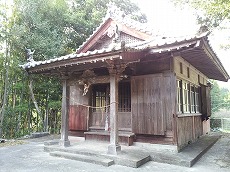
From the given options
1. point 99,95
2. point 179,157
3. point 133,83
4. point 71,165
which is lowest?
point 71,165

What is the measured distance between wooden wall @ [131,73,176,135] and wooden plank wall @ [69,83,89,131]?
79.7 inches

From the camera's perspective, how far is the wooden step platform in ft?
19.9

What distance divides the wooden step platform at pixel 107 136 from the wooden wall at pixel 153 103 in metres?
0.25

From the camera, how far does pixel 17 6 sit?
352 inches

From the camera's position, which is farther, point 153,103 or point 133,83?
point 133,83

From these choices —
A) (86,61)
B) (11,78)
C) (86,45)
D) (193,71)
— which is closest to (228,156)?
(193,71)

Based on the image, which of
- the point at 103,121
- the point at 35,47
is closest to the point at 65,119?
the point at 103,121

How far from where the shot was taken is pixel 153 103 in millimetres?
5898

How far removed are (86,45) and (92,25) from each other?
4372 mm

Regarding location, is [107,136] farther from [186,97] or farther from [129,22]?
[129,22]

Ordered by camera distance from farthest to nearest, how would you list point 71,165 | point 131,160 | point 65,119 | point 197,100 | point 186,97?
1. point 197,100
2. point 186,97
3. point 65,119
4. point 71,165
5. point 131,160

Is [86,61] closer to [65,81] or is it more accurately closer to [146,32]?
[65,81]

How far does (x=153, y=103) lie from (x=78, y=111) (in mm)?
3071

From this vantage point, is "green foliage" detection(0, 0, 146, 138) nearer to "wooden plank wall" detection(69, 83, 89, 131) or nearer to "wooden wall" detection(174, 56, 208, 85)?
"wooden plank wall" detection(69, 83, 89, 131)
